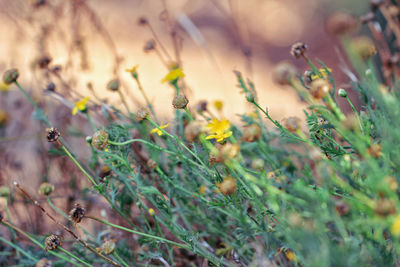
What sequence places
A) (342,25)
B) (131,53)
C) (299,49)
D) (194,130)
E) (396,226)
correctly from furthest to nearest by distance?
(131,53), (299,49), (194,130), (342,25), (396,226)

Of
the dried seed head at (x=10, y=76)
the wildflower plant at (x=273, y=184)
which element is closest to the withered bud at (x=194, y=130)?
the wildflower plant at (x=273, y=184)

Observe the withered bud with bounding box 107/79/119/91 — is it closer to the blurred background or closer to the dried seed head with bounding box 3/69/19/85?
the dried seed head with bounding box 3/69/19/85

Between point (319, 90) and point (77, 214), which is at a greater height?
point (319, 90)

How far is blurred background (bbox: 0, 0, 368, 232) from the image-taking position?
7.68 ft

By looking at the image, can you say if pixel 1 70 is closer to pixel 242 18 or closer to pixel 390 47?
pixel 242 18

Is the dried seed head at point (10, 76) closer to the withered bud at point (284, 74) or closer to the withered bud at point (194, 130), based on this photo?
the withered bud at point (194, 130)

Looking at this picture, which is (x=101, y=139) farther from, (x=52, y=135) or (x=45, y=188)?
(x=45, y=188)

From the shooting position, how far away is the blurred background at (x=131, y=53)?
2340 mm

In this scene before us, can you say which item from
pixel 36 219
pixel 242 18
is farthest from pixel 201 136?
pixel 242 18

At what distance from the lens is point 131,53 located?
3396 millimetres

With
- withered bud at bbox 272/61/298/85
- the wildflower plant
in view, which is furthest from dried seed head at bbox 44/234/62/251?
withered bud at bbox 272/61/298/85

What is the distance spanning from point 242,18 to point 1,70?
7.27 feet

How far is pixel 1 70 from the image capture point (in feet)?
10.1

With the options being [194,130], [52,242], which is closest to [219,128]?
[194,130]
